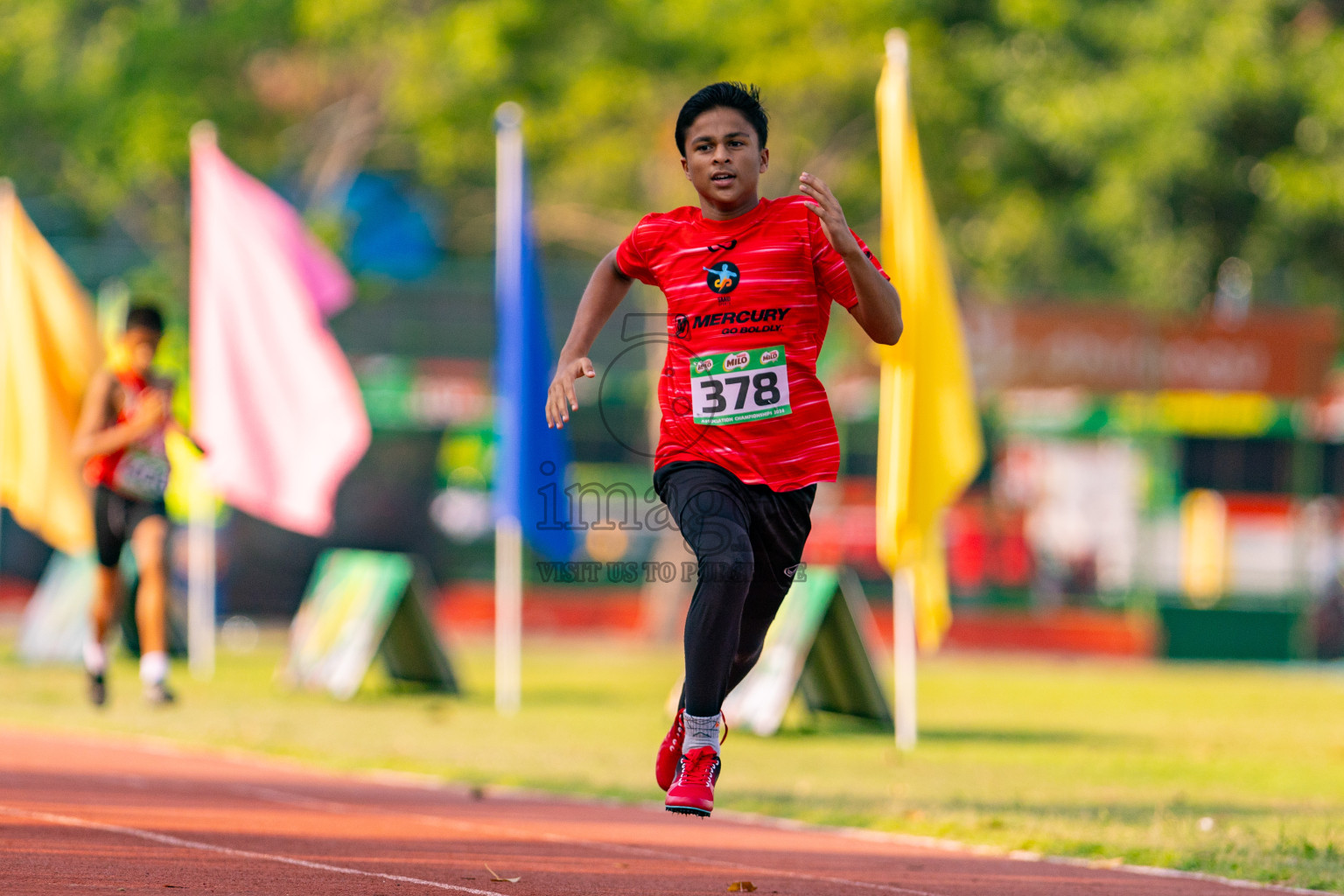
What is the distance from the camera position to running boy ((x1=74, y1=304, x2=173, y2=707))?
11391 mm

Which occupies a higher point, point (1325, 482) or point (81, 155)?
point (81, 155)

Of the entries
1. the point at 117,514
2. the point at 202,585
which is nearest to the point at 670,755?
the point at 117,514

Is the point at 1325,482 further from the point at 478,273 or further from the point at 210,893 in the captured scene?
the point at 210,893

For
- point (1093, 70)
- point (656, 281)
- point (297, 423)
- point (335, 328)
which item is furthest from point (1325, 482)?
point (656, 281)

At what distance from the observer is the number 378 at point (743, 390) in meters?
5.93

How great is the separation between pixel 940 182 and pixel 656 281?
1919 cm

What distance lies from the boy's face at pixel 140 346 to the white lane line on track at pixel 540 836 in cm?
388

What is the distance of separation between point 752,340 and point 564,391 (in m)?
0.62

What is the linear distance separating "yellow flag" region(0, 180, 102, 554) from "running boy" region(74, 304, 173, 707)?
4.67 metres

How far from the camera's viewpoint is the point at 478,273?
27750 millimetres

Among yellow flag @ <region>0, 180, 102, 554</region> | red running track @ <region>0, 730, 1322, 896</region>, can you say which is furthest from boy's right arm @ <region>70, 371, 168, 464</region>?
yellow flag @ <region>0, 180, 102, 554</region>

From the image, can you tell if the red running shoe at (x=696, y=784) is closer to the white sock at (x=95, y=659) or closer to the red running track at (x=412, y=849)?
the red running track at (x=412, y=849)

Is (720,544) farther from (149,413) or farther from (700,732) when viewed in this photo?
(149,413)

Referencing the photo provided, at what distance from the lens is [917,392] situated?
12.3 metres
